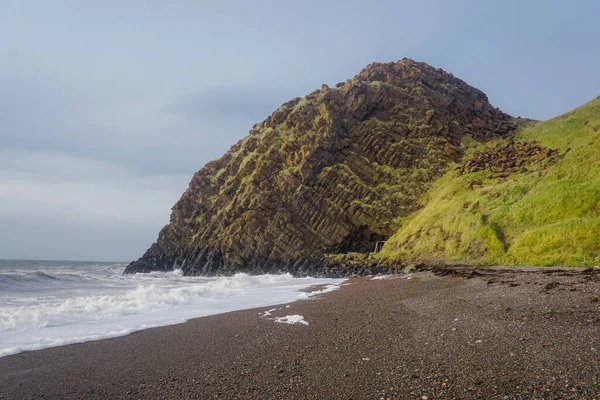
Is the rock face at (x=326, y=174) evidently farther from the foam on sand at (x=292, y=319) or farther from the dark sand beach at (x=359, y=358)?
the dark sand beach at (x=359, y=358)

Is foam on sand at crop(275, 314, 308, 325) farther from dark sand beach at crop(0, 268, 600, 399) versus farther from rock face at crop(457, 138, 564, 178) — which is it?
rock face at crop(457, 138, 564, 178)

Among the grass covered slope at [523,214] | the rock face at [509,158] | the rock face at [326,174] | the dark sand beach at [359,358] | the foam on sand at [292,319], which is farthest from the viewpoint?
the rock face at [326,174]

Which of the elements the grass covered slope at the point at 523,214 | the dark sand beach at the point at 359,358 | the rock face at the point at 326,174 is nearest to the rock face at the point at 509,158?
the grass covered slope at the point at 523,214

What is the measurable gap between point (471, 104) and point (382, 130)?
20.4 metres

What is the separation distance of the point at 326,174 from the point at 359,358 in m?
50.8

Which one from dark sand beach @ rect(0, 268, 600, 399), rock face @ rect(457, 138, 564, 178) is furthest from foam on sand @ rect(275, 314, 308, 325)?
rock face @ rect(457, 138, 564, 178)

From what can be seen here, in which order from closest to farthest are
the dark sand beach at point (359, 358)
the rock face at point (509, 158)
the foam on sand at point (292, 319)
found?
the dark sand beach at point (359, 358), the foam on sand at point (292, 319), the rock face at point (509, 158)

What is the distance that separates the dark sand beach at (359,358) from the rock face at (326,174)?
36.0 meters

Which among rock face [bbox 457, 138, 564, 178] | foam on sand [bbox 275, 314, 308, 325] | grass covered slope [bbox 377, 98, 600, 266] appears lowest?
foam on sand [bbox 275, 314, 308, 325]

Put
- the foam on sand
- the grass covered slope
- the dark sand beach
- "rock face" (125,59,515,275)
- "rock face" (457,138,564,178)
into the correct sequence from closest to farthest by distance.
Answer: the dark sand beach → the foam on sand → the grass covered slope → "rock face" (457,138,564,178) → "rock face" (125,59,515,275)

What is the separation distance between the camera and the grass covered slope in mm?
24516

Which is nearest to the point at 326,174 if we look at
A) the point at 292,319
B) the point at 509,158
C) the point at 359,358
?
the point at 509,158

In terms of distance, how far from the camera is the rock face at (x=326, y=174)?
180ft

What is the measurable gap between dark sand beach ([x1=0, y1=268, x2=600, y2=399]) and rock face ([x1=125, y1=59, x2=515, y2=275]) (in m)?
36.0
